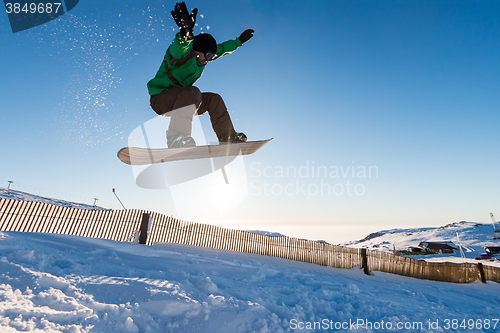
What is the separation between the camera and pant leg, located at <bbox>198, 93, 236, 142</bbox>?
140 inches

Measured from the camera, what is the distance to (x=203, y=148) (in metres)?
3.45

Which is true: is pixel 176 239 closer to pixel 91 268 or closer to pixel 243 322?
pixel 91 268

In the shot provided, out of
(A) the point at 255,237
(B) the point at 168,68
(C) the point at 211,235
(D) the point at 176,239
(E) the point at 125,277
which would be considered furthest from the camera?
(A) the point at 255,237

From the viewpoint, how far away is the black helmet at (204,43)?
111 inches

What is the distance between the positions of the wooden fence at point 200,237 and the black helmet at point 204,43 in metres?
6.20

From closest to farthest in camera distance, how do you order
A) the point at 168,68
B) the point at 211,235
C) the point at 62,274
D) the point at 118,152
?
the point at 62,274 → the point at 168,68 → the point at 118,152 → the point at 211,235

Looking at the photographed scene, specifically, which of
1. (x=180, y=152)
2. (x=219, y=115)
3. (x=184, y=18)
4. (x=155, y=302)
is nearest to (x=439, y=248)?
(x=219, y=115)

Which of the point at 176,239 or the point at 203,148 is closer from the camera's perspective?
the point at 203,148

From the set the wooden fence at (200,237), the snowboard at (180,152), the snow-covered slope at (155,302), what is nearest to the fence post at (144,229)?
the wooden fence at (200,237)

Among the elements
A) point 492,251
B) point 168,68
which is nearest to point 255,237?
point 168,68

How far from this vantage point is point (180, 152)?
11.2 ft

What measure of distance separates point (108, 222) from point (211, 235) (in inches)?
137

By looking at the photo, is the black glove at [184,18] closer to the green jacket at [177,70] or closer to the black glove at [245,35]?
the green jacket at [177,70]

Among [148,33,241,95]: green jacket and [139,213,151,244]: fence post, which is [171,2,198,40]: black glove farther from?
[139,213,151,244]: fence post
